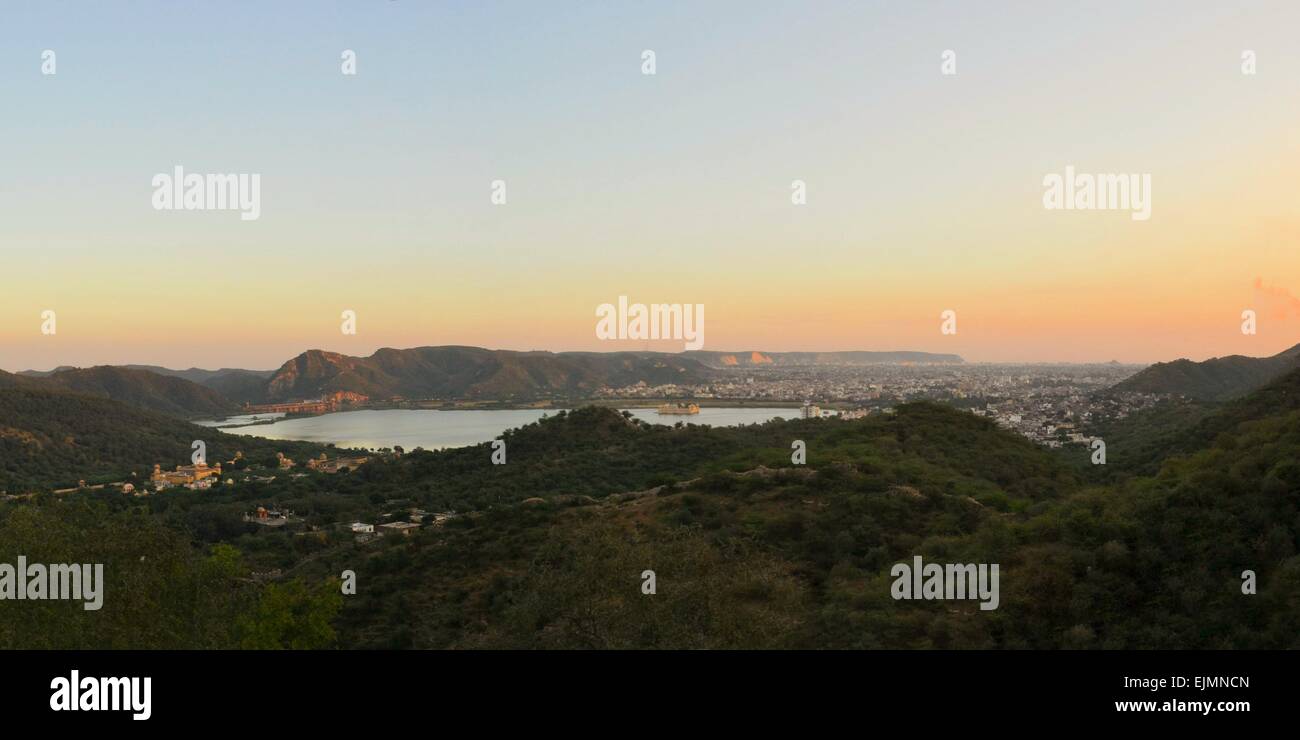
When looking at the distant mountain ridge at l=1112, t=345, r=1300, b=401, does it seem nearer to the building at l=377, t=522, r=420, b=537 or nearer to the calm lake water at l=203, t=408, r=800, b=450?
the calm lake water at l=203, t=408, r=800, b=450

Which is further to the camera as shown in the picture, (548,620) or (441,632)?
(441,632)

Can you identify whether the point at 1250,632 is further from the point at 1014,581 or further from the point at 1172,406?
the point at 1172,406

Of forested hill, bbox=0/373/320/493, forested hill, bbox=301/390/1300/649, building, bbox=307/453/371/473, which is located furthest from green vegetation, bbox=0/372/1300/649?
forested hill, bbox=0/373/320/493

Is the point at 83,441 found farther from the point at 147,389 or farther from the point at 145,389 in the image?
the point at 147,389

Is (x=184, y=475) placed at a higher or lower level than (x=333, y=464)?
higher

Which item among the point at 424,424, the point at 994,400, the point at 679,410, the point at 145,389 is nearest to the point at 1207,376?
the point at 994,400

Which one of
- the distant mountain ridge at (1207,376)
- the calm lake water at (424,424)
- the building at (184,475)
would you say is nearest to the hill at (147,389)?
the calm lake water at (424,424)
